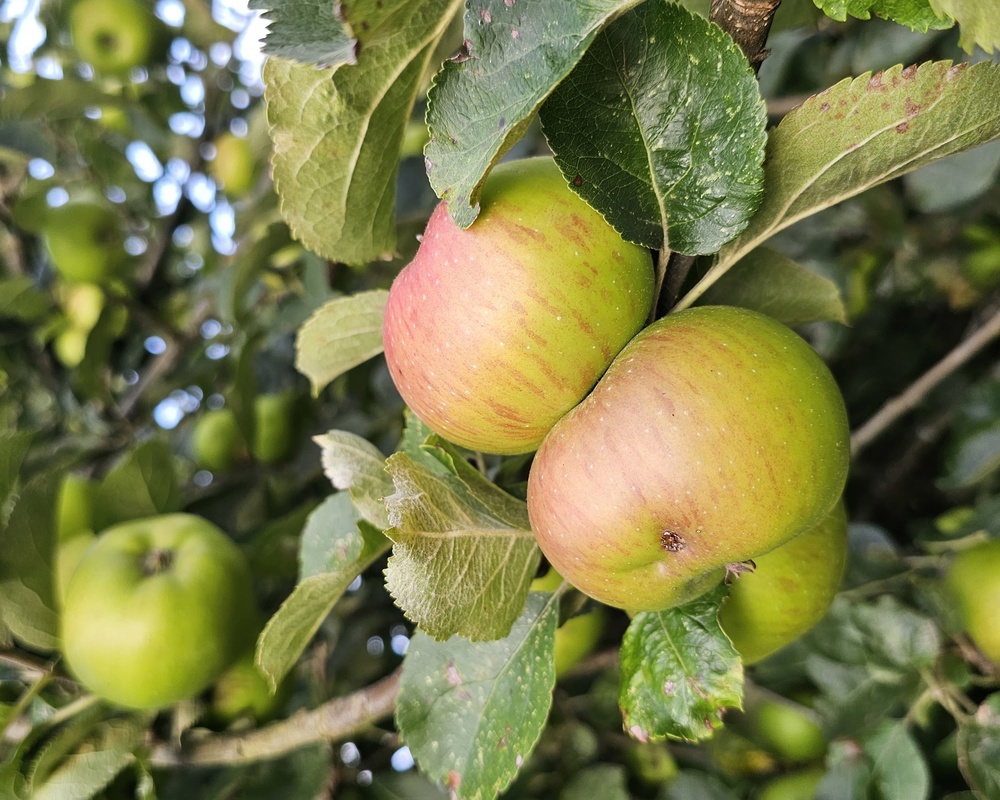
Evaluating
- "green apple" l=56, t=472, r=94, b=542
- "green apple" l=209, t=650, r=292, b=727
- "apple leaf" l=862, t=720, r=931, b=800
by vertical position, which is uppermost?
"apple leaf" l=862, t=720, r=931, b=800

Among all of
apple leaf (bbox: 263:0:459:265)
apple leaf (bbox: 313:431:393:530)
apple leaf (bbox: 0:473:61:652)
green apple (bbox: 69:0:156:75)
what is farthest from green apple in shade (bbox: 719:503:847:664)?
green apple (bbox: 69:0:156:75)

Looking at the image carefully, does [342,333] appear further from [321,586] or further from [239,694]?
[239,694]

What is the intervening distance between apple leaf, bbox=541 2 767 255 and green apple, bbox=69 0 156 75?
1.61 meters

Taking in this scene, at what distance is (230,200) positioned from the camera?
186 cm

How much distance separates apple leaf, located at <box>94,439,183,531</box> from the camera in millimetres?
1004

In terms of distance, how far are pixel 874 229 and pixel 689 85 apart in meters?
0.92

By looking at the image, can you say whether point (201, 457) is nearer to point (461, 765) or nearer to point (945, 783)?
point (461, 765)

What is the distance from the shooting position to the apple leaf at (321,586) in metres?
0.54

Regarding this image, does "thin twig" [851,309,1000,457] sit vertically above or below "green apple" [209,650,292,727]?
above

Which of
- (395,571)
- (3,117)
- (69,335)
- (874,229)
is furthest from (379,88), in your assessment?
(69,335)

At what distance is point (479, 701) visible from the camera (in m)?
0.59

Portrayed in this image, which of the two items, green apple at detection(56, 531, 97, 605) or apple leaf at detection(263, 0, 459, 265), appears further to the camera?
green apple at detection(56, 531, 97, 605)

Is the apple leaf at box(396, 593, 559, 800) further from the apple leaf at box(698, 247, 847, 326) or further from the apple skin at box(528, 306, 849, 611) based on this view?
the apple leaf at box(698, 247, 847, 326)

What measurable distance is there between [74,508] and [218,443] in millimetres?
439
